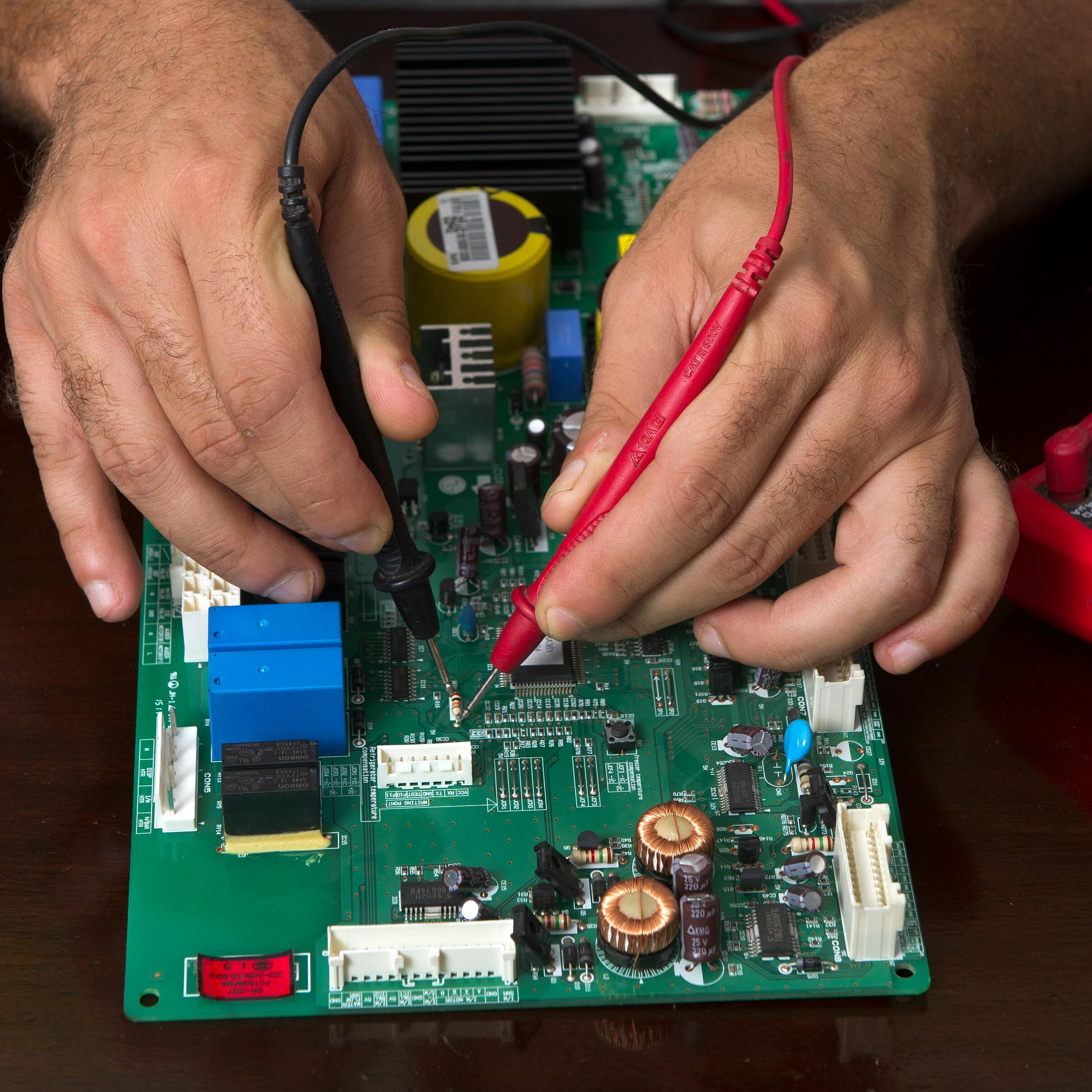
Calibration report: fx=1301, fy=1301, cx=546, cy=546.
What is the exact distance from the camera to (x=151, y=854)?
210cm

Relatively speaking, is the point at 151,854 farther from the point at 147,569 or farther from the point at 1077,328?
the point at 1077,328

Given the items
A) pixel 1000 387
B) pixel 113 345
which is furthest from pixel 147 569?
pixel 1000 387

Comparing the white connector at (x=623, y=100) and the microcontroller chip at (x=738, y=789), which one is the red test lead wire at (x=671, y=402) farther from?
the white connector at (x=623, y=100)

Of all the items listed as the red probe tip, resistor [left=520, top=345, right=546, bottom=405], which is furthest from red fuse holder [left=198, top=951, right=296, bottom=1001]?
the red probe tip

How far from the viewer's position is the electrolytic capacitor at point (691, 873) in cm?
200

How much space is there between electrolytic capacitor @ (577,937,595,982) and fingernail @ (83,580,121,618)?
1010 mm

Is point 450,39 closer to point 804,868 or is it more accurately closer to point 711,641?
point 711,641

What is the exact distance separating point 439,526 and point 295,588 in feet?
1.20

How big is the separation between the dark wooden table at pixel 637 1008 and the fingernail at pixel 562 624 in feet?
1.94

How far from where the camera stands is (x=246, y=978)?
1.95 metres

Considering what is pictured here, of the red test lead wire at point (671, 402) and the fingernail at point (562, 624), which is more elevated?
the red test lead wire at point (671, 402)

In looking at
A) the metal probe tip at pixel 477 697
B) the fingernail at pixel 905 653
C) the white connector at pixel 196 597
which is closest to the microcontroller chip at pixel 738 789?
the fingernail at pixel 905 653

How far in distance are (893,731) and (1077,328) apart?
1.26m

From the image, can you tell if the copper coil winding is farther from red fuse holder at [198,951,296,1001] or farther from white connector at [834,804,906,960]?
red fuse holder at [198,951,296,1001]
